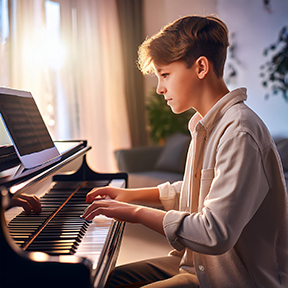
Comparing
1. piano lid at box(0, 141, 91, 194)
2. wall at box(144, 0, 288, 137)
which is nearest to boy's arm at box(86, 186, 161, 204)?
piano lid at box(0, 141, 91, 194)

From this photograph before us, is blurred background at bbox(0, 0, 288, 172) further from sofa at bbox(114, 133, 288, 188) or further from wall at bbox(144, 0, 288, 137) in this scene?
sofa at bbox(114, 133, 288, 188)

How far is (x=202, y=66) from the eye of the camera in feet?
3.76

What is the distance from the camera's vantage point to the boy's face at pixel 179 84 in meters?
1.16

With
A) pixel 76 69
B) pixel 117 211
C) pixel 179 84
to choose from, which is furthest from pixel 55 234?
pixel 76 69

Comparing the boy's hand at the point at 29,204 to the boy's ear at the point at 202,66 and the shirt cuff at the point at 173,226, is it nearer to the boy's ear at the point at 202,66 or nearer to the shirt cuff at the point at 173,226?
the shirt cuff at the point at 173,226

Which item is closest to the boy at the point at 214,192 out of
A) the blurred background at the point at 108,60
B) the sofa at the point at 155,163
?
the sofa at the point at 155,163

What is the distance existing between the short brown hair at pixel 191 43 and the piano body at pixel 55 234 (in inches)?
21.2

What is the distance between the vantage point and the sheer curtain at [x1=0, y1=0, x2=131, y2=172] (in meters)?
3.97

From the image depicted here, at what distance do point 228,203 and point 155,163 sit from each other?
3540mm

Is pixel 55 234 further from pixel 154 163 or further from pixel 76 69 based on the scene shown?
pixel 76 69

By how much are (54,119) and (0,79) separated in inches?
43.5

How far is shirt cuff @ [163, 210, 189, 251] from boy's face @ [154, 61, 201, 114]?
0.41 meters

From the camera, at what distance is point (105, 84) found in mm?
5043

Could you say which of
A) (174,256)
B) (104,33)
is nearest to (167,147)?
(104,33)
